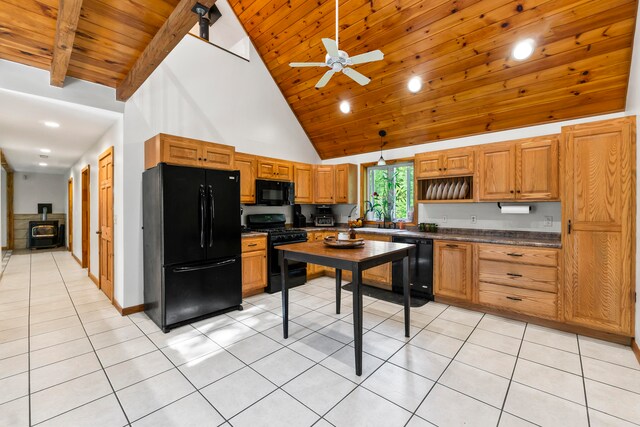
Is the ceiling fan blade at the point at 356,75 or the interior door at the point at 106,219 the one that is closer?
the ceiling fan blade at the point at 356,75

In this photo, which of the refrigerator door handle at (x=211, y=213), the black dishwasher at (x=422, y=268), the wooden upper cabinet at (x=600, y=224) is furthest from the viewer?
the black dishwasher at (x=422, y=268)

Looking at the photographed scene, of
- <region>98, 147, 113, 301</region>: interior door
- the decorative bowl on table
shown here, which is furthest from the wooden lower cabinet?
<region>98, 147, 113, 301</region>: interior door

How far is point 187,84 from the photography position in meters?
4.01

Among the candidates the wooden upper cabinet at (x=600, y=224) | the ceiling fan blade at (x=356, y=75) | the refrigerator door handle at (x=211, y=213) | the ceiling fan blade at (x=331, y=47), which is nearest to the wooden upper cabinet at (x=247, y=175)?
the refrigerator door handle at (x=211, y=213)

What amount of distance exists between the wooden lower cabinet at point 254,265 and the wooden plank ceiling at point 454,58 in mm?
2690

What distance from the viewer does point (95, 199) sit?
5.03m

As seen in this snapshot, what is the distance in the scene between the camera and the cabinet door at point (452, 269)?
3590 millimetres

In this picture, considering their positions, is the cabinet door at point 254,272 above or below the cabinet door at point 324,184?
below

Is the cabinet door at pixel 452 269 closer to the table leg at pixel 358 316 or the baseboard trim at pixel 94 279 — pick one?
the table leg at pixel 358 316

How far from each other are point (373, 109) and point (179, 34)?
304 cm

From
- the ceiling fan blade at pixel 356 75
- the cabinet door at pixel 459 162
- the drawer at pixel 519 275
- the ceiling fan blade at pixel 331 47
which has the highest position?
the ceiling fan blade at pixel 331 47

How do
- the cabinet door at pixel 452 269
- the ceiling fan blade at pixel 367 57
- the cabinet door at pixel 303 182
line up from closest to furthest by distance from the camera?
the ceiling fan blade at pixel 367 57, the cabinet door at pixel 452 269, the cabinet door at pixel 303 182

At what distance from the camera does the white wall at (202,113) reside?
353 centimetres

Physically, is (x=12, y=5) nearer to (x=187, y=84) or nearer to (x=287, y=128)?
(x=187, y=84)
